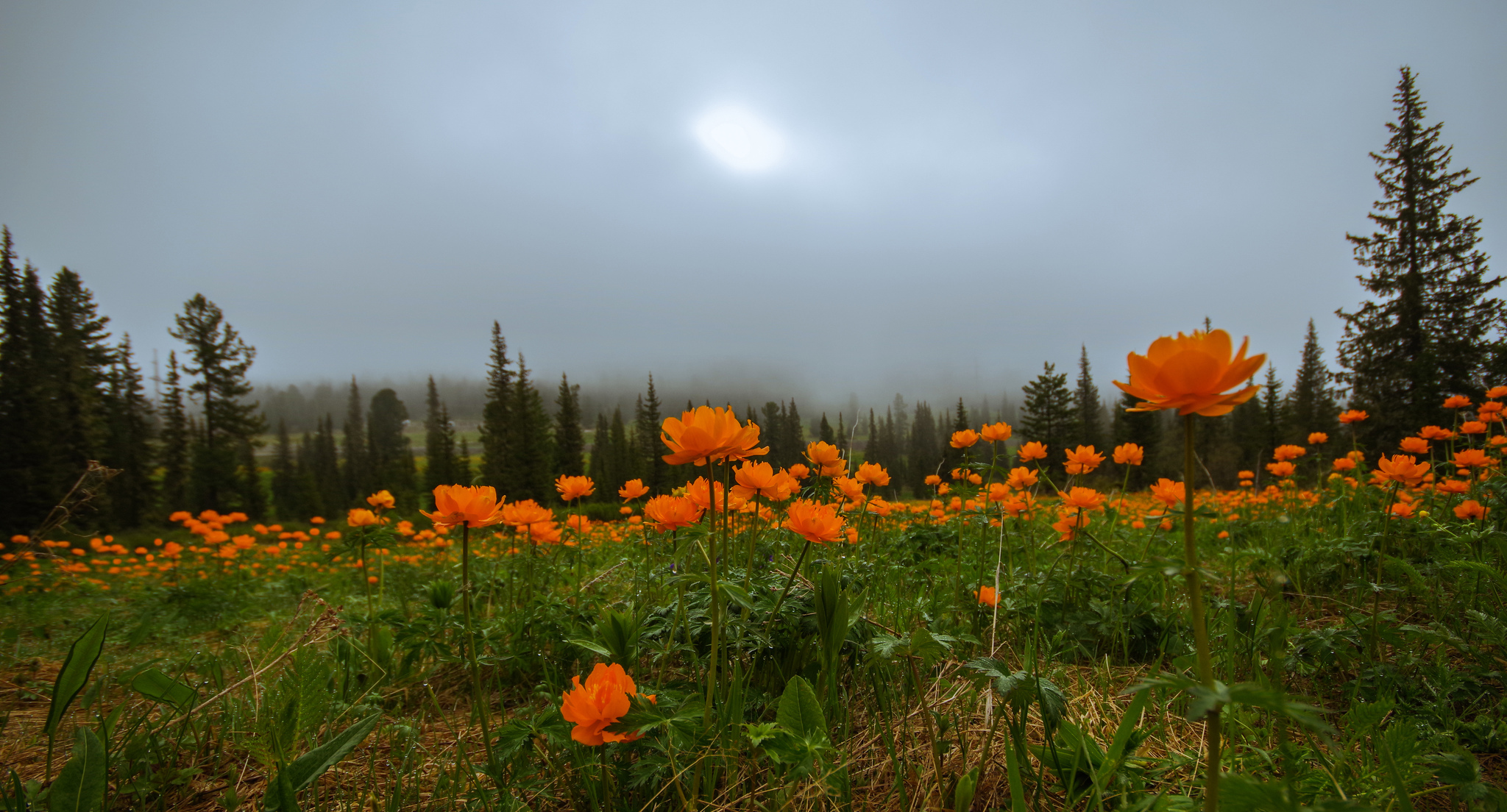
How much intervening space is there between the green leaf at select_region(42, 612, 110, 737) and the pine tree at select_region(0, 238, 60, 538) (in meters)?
28.8

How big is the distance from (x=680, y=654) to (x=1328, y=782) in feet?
6.03

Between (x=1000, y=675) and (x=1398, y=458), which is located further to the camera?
(x=1398, y=458)

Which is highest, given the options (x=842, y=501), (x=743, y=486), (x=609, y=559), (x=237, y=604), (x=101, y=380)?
(x=101, y=380)

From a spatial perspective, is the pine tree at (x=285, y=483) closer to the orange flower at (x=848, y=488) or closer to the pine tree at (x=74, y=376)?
the pine tree at (x=74, y=376)

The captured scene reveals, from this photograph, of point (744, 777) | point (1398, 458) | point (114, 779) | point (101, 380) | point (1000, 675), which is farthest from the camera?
point (101, 380)

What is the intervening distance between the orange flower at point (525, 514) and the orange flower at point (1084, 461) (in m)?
2.93

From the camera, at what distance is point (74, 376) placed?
2192 cm

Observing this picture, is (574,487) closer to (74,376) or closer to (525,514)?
(525,514)

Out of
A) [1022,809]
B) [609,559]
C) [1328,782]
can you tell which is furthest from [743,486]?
[609,559]

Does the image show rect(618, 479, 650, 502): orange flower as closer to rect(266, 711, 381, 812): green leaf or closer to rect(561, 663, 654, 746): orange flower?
rect(266, 711, 381, 812): green leaf

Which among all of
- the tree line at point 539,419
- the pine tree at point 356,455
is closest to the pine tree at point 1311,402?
the tree line at point 539,419

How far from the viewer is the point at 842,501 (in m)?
2.43

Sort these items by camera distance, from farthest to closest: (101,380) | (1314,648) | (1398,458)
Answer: (101,380), (1398,458), (1314,648)

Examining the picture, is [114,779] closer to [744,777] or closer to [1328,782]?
[744,777]
